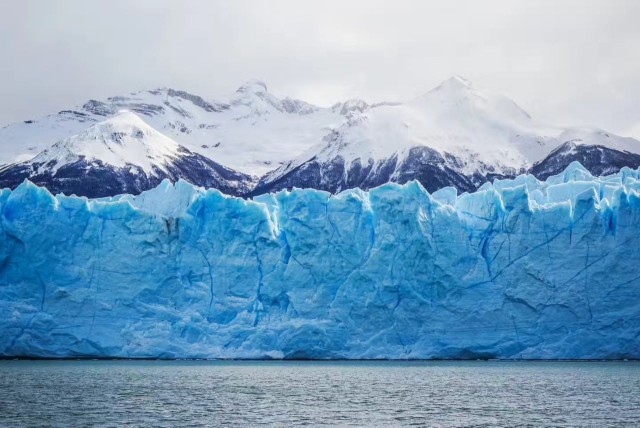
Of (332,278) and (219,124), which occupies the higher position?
(219,124)

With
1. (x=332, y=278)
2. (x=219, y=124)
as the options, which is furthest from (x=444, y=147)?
(x=219, y=124)

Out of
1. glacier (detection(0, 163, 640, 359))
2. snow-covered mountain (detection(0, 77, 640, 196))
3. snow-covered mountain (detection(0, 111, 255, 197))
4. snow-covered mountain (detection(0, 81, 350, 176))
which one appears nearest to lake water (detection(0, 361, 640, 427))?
glacier (detection(0, 163, 640, 359))

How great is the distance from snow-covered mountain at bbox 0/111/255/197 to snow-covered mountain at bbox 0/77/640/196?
14 cm

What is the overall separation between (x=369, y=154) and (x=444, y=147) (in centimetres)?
704

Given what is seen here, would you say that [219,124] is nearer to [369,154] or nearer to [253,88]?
[253,88]

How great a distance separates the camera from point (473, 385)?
103 feet

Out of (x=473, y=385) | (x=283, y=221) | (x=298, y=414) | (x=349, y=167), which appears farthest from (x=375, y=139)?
(x=298, y=414)

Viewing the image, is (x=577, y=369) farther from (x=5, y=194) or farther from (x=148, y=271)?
(x=5, y=194)

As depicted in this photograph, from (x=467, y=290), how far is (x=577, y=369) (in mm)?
5933

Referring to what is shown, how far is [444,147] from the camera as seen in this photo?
84562mm

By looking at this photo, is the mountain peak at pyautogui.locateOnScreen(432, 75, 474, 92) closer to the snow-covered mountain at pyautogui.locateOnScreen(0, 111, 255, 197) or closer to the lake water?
the snow-covered mountain at pyautogui.locateOnScreen(0, 111, 255, 197)

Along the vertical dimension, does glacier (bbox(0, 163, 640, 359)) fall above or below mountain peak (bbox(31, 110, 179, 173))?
below

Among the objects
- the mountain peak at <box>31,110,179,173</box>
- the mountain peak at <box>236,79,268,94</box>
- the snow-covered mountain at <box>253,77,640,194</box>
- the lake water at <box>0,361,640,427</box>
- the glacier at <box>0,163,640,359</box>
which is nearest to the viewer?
the lake water at <box>0,361,640,427</box>

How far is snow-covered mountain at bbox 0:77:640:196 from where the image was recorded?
261 ft
